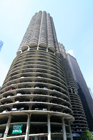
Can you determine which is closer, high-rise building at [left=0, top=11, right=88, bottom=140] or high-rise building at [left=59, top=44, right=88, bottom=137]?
high-rise building at [left=0, top=11, right=88, bottom=140]

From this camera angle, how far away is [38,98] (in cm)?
3372

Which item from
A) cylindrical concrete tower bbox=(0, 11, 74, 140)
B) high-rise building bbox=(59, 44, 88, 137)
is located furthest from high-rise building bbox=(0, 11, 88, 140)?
high-rise building bbox=(59, 44, 88, 137)

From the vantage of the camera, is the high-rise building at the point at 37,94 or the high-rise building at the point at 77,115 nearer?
the high-rise building at the point at 37,94

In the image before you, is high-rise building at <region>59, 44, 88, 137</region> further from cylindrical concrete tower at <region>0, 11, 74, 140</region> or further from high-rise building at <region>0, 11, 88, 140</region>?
cylindrical concrete tower at <region>0, 11, 74, 140</region>

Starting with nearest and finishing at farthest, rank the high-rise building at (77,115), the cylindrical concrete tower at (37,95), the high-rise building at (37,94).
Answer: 1. the cylindrical concrete tower at (37,95)
2. the high-rise building at (37,94)
3. the high-rise building at (77,115)

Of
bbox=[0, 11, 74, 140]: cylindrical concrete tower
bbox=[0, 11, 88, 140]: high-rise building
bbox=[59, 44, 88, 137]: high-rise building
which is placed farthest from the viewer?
bbox=[59, 44, 88, 137]: high-rise building

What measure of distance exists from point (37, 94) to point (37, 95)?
22.8 inches

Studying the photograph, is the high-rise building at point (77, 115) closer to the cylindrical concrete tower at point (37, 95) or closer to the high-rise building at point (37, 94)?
the high-rise building at point (37, 94)

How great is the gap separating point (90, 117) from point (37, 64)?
89.4 metres

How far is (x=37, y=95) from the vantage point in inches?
1180

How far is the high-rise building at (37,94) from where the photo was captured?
29.1m

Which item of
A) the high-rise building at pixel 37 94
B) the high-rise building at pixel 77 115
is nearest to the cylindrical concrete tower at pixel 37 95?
the high-rise building at pixel 37 94

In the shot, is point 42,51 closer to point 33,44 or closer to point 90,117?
point 33,44

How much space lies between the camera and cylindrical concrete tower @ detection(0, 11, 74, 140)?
28.5 m
